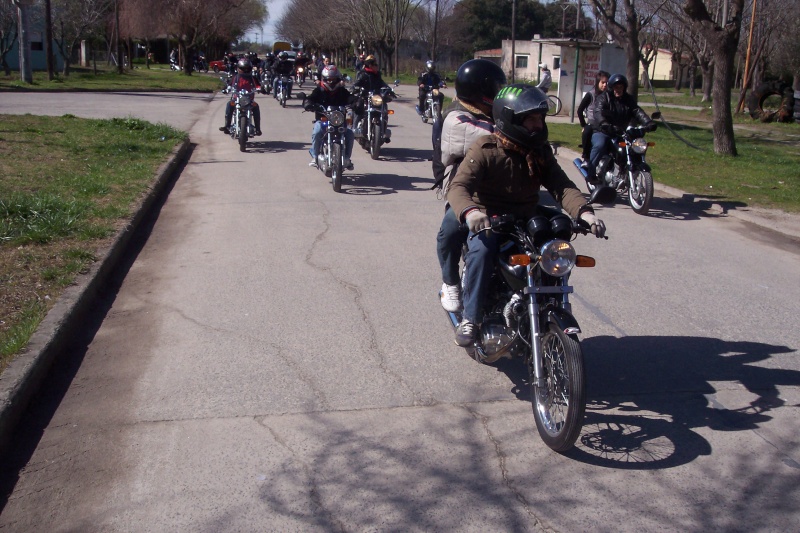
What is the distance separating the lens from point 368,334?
19.6ft

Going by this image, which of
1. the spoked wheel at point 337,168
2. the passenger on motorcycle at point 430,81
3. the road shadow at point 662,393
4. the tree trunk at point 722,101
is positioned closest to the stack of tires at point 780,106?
the passenger on motorcycle at point 430,81

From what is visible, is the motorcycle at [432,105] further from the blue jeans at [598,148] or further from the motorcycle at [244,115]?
the blue jeans at [598,148]

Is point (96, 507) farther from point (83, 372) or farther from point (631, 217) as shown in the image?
point (631, 217)

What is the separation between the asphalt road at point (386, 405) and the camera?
147 inches

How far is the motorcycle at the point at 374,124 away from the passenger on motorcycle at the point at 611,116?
4.66 metres

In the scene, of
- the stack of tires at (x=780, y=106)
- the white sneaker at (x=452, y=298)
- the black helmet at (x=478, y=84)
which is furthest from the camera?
the stack of tires at (x=780, y=106)

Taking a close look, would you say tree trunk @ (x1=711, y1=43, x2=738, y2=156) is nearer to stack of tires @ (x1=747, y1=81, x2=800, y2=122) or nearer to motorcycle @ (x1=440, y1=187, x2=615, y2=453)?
motorcycle @ (x1=440, y1=187, x2=615, y2=453)

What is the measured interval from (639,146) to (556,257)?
7164mm

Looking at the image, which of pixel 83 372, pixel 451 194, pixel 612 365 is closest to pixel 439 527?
pixel 451 194

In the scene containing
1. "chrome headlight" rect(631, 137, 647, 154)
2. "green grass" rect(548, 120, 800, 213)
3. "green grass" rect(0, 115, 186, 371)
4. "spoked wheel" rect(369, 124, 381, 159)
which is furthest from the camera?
"spoked wheel" rect(369, 124, 381, 159)

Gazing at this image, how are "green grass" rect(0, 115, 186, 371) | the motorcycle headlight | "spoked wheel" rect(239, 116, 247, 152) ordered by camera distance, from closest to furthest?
the motorcycle headlight
"green grass" rect(0, 115, 186, 371)
"spoked wheel" rect(239, 116, 247, 152)

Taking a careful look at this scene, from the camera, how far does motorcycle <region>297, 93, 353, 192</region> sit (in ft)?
38.5

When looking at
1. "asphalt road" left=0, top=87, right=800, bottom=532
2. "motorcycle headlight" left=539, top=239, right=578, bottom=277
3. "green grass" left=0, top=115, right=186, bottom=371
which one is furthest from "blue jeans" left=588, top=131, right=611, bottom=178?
"motorcycle headlight" left=539, top=239, right=578, bottom=277

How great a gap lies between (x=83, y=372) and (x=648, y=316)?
424cm
